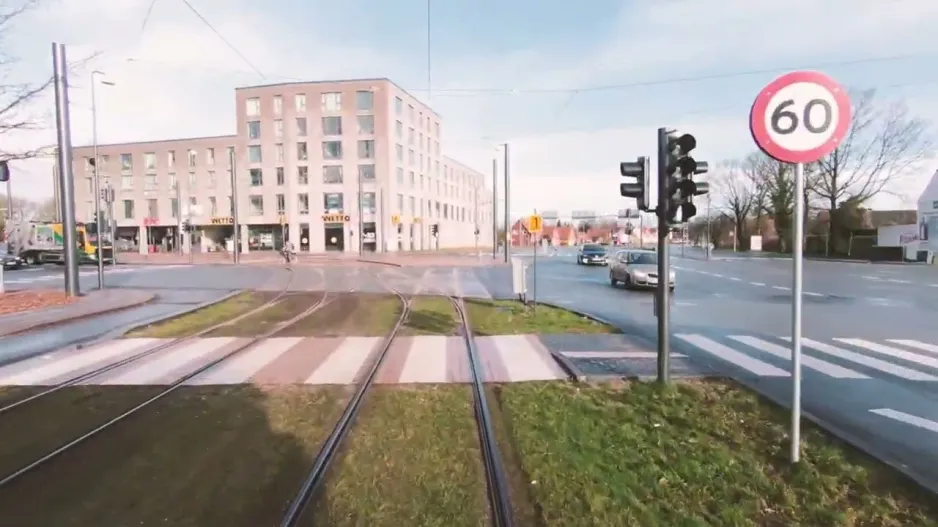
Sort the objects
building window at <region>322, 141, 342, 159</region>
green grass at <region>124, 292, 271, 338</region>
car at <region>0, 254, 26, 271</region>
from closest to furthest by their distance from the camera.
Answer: green grass at <region>124, 292, 271, 338</region> < car at <region>0, 254, 26, 271</region> < building window at <region>322, 141, 342, 159</region>

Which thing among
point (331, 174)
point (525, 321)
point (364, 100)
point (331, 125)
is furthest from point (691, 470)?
point (331, 125)

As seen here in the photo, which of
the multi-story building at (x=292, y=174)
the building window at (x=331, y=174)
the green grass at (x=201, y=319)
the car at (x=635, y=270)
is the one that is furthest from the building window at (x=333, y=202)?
the green grass at (x=201, y=319)

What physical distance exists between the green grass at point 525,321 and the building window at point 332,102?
54002 millimetres

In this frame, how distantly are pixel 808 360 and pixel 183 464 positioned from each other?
7.97m

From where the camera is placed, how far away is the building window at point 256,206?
215 ft

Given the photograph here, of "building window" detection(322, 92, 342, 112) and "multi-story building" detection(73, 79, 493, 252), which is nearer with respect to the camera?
"multi-story building" detection(73, 79, 493, 252)

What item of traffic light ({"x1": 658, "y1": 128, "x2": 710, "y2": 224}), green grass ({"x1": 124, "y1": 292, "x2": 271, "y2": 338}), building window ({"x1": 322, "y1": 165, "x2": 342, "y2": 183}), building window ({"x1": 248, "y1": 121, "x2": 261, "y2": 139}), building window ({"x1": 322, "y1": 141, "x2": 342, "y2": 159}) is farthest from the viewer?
building window ({"x1": 248, "y1": 121, "x2": 261, "y2": 139})

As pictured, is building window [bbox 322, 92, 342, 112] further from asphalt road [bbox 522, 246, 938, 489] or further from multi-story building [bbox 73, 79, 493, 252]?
asphalt road [bbox 522, 246, 938, 489]

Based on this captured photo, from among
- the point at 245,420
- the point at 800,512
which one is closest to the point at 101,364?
the point at 245,420

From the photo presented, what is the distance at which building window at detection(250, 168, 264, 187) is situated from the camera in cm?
6550

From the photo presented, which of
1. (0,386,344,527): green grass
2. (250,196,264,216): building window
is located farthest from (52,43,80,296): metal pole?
(250,196,264,216): building window

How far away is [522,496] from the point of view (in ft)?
12.6

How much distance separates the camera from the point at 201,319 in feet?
42.1

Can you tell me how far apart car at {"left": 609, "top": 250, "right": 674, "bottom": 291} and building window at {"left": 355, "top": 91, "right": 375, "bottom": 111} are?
1823 inches
